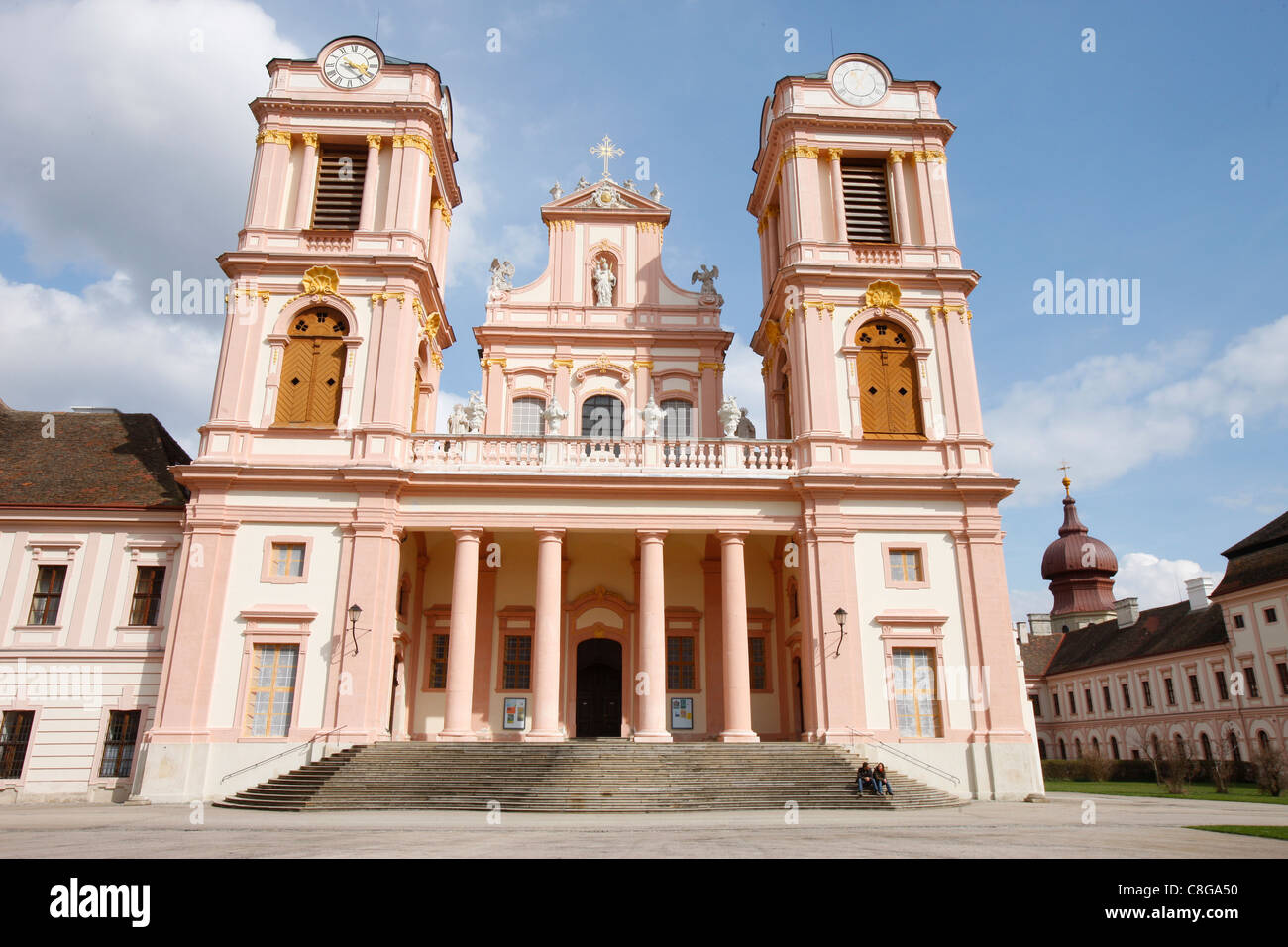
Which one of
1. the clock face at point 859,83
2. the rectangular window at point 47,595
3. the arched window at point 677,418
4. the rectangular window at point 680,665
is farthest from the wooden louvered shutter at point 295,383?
the clock face at point 859,83

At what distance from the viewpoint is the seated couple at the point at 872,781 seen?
1700 cm

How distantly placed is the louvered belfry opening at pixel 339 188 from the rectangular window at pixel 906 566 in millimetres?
17562

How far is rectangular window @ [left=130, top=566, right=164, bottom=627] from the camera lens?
21953 mm

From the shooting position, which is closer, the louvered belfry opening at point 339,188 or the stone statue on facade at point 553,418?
the stone statue on facade at point 553,418

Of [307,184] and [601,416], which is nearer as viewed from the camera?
[307,184]

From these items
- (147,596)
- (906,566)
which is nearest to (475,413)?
(147,596)

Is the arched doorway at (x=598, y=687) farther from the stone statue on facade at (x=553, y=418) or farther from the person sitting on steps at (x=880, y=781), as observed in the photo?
the person sitting on steps at (x=880, y=781)

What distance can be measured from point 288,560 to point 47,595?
6.65 metres

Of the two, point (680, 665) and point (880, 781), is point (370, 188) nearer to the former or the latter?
point (680, 665)

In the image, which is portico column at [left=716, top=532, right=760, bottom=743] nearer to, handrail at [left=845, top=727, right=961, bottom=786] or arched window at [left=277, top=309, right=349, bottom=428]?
handrail at [left=845, top=727, right=961, bottom=786]

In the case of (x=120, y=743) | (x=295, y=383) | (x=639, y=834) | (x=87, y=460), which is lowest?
(x=639, y=834)

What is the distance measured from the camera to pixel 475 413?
24.3m

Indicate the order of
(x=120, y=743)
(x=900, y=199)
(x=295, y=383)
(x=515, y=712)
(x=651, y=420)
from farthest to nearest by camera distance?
(x=900, y=199)
(x=515, y=712)
(x=651, y=420)
(x=295, y=383)
(x=120, y=743)

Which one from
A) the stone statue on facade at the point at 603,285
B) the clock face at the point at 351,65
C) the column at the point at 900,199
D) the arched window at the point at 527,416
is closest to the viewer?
the column at the point at 900,199
